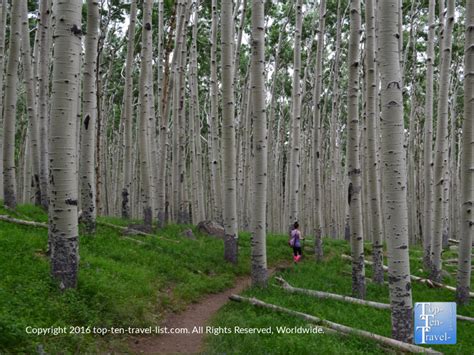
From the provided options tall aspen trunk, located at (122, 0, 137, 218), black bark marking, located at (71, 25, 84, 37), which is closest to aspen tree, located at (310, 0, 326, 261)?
tall aspen trunk, located at (122, 0, 137, 218)

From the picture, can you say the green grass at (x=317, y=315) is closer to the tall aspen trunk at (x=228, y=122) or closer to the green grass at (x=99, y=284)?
the green grass at (x=99, y=284)

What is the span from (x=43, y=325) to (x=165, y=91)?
1144 centimetres

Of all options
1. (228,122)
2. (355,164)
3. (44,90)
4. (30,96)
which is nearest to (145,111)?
(44,90)

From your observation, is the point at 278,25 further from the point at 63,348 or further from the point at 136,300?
the point at 63,348

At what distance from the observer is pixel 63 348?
4.59 meters

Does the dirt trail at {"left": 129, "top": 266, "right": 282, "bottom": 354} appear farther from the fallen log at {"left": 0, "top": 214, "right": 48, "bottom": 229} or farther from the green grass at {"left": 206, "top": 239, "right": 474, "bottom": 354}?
the fallen log at {"left": 0, "top": 214, "right": 48, "bottom": 229}

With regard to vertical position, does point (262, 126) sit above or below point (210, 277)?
above

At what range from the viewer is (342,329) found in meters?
6.16

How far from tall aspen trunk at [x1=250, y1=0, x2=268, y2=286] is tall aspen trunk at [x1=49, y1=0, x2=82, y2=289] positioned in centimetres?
355

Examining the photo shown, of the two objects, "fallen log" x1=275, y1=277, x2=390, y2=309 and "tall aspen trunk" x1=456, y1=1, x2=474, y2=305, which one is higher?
"tall aspen trunk" x1=456, y1=1, x2=474, y2=305

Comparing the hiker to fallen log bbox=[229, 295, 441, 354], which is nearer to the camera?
fallen log bbox=[229, 295, 441, 354]

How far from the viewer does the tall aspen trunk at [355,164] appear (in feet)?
26.0

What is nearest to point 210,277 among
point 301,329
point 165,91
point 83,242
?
point 83,242

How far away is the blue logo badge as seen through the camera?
20.3 ft
